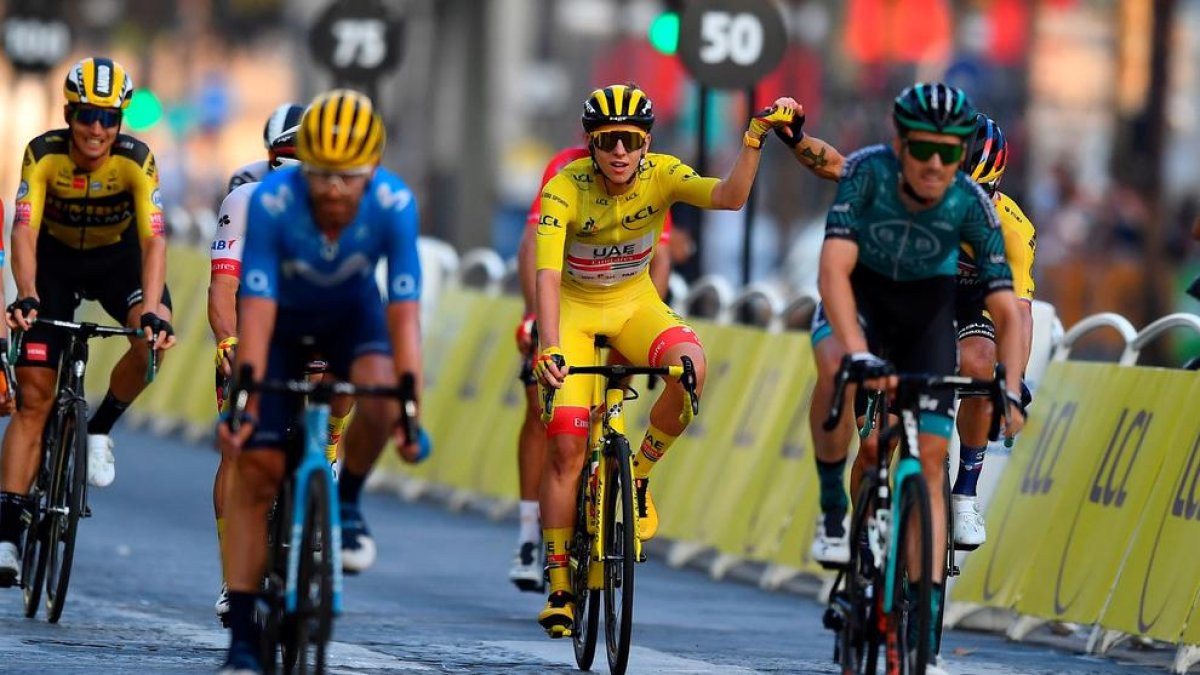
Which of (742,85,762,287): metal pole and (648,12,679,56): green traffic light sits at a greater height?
(648,12,679,56): green traffic light

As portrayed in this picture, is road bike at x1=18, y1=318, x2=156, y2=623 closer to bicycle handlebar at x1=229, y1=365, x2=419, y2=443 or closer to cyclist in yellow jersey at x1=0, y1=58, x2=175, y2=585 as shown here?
cyclist in yellow jersey at x1=0, y1=58, x2=175, y2=585

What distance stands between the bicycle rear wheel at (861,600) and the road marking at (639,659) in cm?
137

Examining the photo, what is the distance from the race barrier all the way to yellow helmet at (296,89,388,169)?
4599 millimetres

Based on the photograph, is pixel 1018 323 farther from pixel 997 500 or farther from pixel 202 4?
pixel 202 4

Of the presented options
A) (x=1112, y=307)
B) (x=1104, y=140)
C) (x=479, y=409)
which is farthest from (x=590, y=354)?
(x=1104, y=140)

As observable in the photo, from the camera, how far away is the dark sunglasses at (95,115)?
39.7 feet

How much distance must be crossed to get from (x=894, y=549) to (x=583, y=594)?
2.12m

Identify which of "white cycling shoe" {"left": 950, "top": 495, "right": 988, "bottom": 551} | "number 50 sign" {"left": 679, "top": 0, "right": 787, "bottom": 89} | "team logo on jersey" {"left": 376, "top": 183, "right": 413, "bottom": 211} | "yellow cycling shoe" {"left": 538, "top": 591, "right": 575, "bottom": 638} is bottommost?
"yellow cycling shoe" {"left": 538, "top": 591, "right": 575, "bottom": 638}

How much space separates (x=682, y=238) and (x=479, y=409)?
3.18 m

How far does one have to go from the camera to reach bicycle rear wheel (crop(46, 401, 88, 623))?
A: 1191 cm

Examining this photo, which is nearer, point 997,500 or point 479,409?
point 997,500

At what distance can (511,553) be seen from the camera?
16797 mm

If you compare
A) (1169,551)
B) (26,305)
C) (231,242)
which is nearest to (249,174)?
(231,242)

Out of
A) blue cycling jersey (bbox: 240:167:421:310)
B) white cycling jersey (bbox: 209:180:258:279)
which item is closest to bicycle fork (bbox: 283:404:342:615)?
blue cycling jersey (bbox: 240:167:421:310)
